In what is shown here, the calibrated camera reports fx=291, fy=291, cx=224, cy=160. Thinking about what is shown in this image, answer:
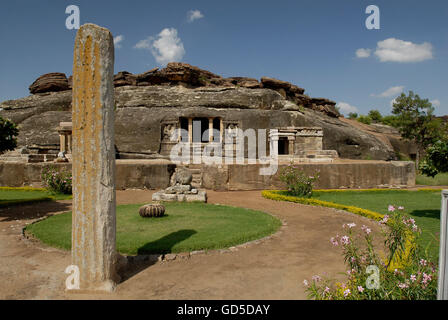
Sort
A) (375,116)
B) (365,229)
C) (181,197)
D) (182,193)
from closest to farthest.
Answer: (365,229) → (181,197) → (182,193) → (375,116)

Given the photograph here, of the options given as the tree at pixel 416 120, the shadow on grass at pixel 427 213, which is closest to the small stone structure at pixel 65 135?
the shadow on grass at pixel 427 213

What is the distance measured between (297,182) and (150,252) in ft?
25.3

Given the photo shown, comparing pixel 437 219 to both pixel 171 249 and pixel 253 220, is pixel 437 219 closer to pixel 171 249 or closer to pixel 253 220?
pixel 253 220

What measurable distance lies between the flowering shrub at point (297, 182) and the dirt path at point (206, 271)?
4599 mm

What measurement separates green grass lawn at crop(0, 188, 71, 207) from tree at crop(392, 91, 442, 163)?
28.8m

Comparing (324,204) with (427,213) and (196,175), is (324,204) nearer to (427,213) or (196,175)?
(427,213)

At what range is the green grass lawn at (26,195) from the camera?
10049 millimetres

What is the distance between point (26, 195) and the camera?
1164 centimetres

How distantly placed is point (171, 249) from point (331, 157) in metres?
16.8

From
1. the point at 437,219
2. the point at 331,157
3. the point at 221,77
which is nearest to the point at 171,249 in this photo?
→ the point at 437,219

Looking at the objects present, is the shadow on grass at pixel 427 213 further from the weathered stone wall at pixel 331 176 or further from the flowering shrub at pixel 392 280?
the flowering shrub at pixel 392 280

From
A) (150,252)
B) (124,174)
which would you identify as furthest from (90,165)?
(124,174)

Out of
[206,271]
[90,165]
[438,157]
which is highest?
[438,157]

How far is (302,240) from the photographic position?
5816 millimetres
